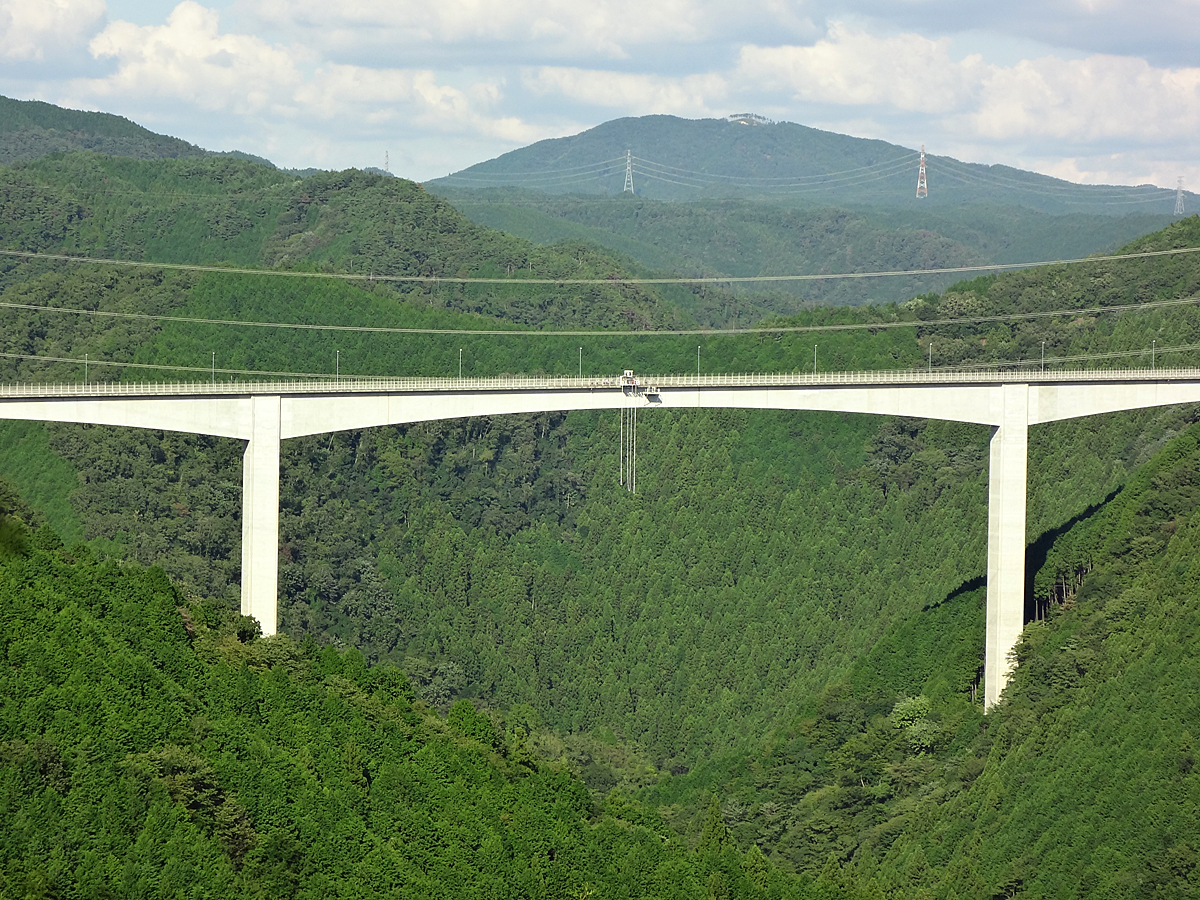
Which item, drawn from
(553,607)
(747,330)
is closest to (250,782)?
(553,607)

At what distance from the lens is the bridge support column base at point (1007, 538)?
7650 centimetres

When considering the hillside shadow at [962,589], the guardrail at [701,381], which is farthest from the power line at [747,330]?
the guardrail at [701,381]

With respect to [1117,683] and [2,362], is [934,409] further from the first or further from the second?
[2,362]

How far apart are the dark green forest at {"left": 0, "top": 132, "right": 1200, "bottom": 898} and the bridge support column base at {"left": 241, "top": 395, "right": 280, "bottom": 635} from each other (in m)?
1.89

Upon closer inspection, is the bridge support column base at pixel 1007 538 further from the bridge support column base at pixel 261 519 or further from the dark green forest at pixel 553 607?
the bridge support column base at pixel 261 519

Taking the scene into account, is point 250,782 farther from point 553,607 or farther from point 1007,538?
point 553,607

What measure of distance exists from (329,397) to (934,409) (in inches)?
953

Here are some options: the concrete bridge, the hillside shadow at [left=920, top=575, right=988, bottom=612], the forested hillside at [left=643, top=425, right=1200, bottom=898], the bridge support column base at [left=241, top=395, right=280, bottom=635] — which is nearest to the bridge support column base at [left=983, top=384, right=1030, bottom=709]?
the concrete bridge

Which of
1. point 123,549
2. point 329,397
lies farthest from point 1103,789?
point 123,549

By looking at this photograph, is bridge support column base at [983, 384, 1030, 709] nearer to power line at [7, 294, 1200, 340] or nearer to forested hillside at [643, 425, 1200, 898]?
forested hillside at [643, 425, 1200, 898]

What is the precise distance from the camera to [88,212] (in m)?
154

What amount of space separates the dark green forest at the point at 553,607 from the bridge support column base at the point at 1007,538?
2.32 metres

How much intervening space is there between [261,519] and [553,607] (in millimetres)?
40373

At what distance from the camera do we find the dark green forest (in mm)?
49531
